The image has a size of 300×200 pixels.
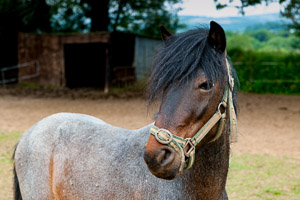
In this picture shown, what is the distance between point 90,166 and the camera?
8.71 feet

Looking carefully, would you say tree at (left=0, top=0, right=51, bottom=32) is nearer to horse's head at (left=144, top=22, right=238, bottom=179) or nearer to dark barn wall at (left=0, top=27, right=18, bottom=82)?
dark barn wall at (left=0, top=27, right=18, bottom=82)

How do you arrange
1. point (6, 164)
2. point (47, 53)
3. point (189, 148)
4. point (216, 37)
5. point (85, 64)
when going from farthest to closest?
point (85, 64) → point (47, 53) → point (6, 164) → point (216, 37) → point (189, 148)

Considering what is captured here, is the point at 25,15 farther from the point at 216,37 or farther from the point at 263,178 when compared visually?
the point at 216,37

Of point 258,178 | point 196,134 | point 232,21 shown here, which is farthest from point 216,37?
point 258,178

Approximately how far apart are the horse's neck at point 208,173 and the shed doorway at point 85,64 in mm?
17919

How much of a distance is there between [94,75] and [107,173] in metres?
20.1

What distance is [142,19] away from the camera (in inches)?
890

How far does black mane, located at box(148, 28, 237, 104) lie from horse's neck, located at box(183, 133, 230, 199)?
1.62 ft

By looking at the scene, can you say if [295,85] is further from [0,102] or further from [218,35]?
[218,35]

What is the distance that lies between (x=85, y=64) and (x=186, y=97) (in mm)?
20263

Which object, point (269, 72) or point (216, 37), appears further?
point (269, 72)

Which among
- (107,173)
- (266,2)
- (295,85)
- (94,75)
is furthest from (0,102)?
(295,85)

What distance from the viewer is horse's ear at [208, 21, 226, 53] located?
6.82ft

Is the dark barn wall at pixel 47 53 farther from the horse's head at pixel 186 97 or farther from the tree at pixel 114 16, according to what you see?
the horse's head at pixel 186 97
